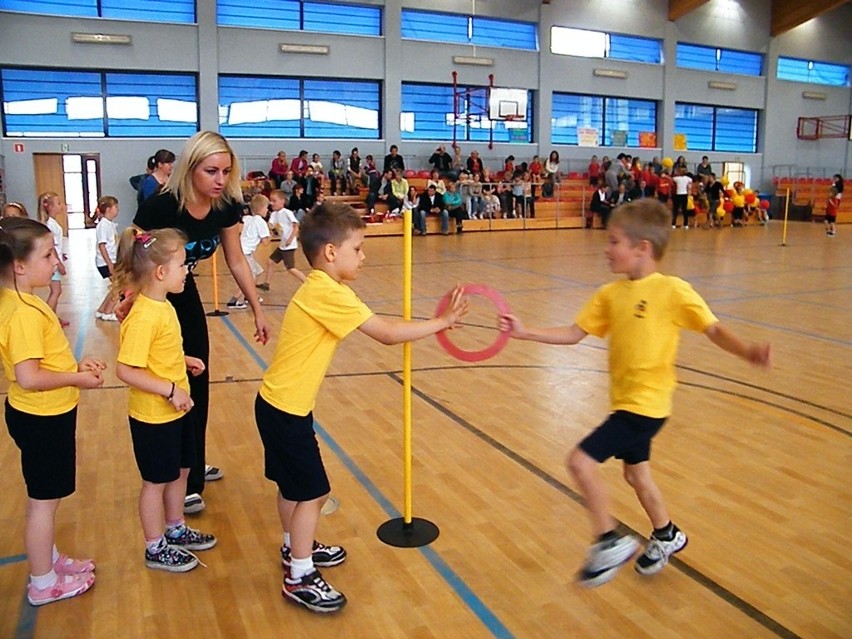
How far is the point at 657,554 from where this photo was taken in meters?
3.08

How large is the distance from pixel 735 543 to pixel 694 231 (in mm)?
19844

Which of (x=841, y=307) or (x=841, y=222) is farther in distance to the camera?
(x=841, y=222)

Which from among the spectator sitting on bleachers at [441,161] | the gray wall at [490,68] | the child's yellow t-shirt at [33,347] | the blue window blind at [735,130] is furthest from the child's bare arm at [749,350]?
the blue window blind at [735,130]

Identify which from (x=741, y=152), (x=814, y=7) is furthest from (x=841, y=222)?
(x=814, y=7)

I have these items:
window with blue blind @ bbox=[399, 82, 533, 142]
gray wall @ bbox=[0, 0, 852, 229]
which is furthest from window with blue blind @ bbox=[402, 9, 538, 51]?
window with blue blind @ bbox=[399, 82, 533, 142]

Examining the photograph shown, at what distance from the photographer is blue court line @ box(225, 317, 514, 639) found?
8.98 ft

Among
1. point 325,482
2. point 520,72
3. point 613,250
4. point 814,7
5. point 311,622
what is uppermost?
point 814,7

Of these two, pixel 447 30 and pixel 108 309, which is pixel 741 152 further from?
pixel 108 309

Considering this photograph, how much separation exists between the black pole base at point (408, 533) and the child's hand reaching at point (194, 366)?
107cm

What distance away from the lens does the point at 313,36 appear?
2103 cm

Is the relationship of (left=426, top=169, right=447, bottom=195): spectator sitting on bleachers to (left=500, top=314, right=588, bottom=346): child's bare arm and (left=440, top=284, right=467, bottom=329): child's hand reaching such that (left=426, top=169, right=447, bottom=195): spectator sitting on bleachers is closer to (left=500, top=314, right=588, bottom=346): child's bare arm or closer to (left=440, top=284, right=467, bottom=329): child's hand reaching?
(left=500, top=314, right=588, bottom=346): child's bare arm

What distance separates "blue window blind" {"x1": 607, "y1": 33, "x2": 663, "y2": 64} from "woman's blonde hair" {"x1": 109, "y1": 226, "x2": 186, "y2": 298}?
81.9 ft

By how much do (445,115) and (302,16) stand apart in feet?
16.7

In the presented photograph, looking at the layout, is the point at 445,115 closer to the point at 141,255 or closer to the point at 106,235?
the point at 106,235
